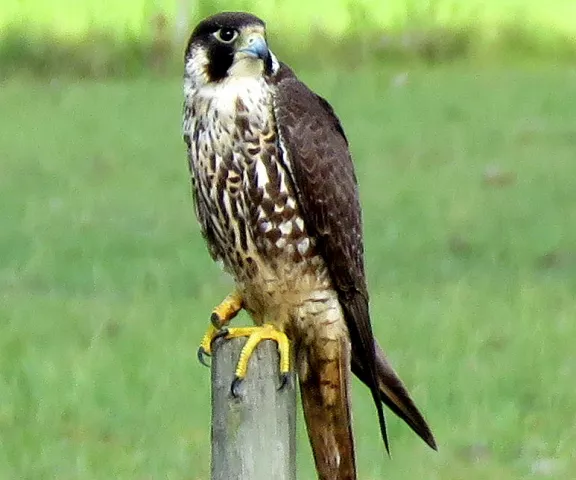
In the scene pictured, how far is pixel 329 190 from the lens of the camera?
3.55 metres

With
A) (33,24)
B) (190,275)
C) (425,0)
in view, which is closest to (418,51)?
(425,0)

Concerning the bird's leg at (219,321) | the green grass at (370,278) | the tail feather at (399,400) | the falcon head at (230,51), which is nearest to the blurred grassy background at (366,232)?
the green grass at (370,278)

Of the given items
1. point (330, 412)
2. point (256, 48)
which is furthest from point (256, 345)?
point (256, 48)

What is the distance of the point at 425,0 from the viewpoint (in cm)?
1694

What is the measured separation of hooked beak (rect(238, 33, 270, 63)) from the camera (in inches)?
136

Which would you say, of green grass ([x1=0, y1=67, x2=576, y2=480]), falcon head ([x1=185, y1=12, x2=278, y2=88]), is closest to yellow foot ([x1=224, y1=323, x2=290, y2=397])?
falcon head ([x1=185, y1=12, x2=278, y2=88])

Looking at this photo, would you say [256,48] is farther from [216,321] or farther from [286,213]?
[216,321]

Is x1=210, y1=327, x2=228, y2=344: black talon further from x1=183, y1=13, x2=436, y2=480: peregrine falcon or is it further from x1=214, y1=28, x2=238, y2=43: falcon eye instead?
x1=214, y1=28, x2=238, y2=43: falcon eye

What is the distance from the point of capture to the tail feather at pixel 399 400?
3.31 m

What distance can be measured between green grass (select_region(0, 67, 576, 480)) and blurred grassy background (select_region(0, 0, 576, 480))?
2 cm

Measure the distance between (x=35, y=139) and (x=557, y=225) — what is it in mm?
5088

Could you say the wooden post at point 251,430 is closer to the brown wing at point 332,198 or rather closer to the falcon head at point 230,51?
the brown wing at point 332,198

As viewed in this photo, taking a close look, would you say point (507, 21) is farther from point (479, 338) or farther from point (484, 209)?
point (479, 338)

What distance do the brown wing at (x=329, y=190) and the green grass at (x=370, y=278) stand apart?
5.69 feet
